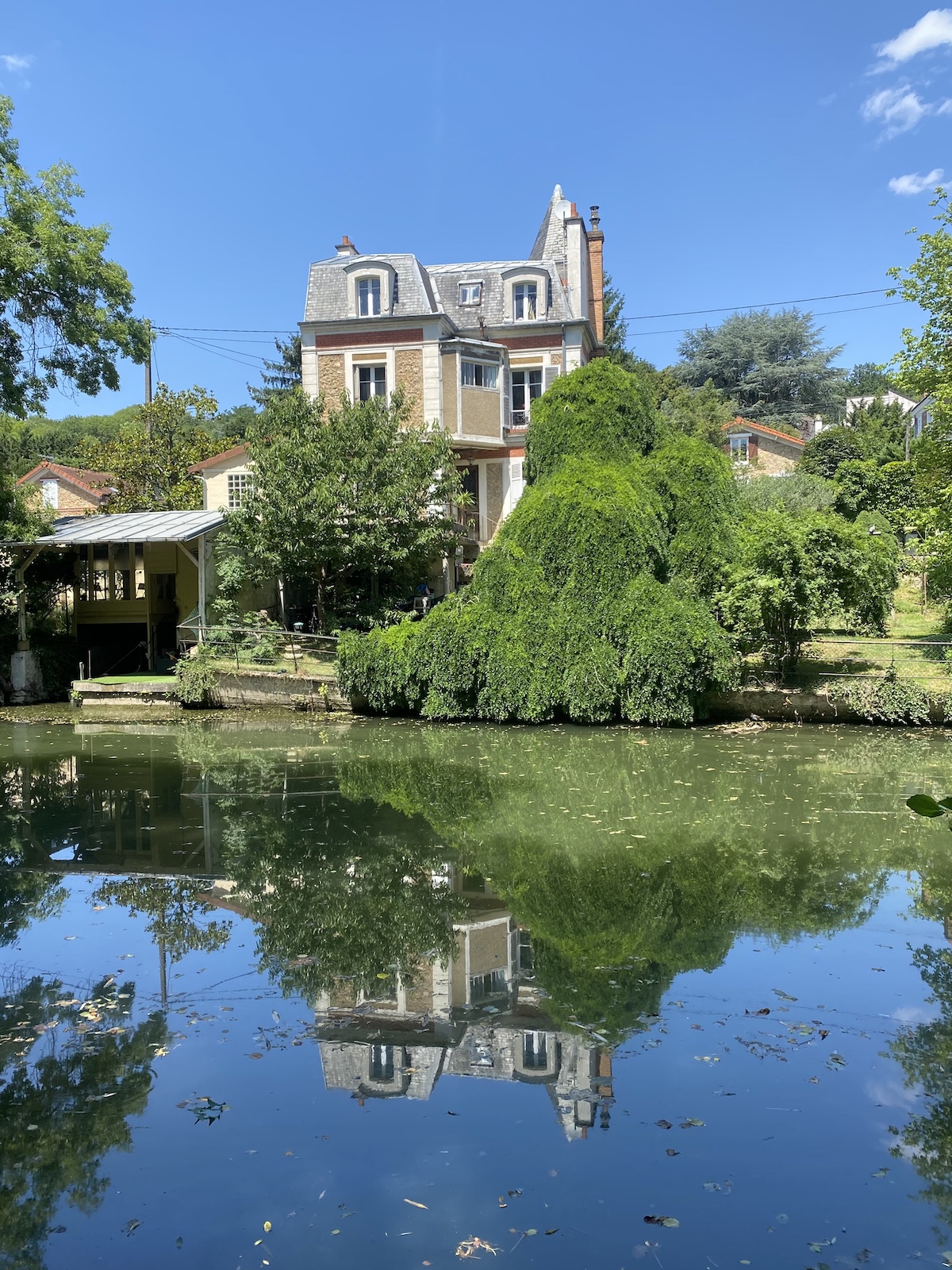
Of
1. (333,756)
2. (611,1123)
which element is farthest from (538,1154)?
(333,756)

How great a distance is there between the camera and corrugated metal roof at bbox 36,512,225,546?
26.2 meters

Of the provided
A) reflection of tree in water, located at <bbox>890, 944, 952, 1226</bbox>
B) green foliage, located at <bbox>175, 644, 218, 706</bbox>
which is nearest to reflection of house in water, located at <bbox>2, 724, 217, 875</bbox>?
green foliage, located at <bbox>175, 644, 218, 706</bbox>

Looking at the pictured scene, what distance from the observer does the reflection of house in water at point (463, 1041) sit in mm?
6098

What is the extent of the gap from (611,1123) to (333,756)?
1306 centimetres

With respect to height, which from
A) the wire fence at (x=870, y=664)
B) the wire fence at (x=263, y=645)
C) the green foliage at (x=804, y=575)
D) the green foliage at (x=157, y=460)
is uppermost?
the green foliage at (x=157, y=460)

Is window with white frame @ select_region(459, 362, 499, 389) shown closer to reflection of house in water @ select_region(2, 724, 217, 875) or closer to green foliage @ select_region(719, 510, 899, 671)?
green foliage @ select_region(719, 510, 899, 671)

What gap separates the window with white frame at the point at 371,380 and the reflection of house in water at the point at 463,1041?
26.6 meters

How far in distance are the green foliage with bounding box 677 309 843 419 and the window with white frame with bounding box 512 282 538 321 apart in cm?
3245

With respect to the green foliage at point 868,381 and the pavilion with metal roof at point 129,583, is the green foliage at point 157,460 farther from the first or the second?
the green foliage at point 868,381

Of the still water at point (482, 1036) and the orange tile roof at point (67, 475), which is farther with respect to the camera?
the orange tile roof at point (67, 475)

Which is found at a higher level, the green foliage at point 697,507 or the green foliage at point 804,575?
Answer: the green foliage at point 697,507

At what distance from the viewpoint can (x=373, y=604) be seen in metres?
27.9

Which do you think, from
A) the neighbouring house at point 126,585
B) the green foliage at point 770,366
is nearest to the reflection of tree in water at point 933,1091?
the neighbouring house at point 126,585

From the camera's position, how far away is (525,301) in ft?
109
